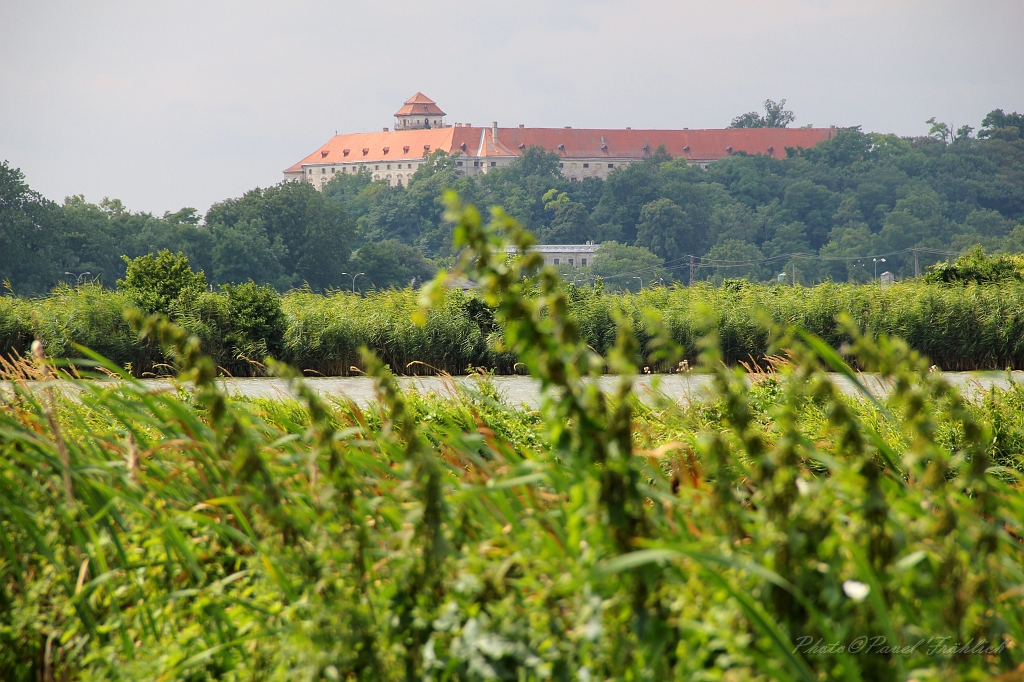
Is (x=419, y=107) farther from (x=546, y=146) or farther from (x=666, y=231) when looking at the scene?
(x=666, y=231)

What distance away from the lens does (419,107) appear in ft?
493

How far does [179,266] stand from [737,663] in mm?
17634

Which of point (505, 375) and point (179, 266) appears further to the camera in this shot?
point (179, 266)

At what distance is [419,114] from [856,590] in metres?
153

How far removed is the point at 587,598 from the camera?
1636 mm

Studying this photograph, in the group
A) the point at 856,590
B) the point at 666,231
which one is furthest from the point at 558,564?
the point at 666,231

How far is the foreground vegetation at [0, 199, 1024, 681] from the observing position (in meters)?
1.55

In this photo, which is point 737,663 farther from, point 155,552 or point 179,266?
point 179,266

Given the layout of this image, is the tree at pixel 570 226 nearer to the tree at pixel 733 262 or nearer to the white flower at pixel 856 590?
the tree at pixel 733 262

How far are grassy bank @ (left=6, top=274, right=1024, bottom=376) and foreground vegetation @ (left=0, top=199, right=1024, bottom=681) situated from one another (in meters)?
13.4

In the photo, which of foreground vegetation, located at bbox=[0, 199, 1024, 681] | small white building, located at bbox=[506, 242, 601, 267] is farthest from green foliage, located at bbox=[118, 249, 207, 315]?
small white building, located at bbox=[506, 242, 601, 267]

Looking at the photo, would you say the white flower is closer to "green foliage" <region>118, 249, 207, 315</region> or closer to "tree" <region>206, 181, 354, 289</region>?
"green foliage" <region>118, 249, 207, 315</region>

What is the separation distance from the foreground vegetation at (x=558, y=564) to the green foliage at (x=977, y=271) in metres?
18.7

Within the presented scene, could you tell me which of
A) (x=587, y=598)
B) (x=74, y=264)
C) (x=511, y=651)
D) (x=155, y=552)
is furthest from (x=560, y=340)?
(x=74, y=264)
